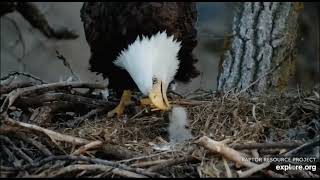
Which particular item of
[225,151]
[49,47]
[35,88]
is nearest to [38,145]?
[35,88]

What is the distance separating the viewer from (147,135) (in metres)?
2.64

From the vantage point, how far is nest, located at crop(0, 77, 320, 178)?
79.8 inches

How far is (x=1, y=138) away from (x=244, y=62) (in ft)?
5.55

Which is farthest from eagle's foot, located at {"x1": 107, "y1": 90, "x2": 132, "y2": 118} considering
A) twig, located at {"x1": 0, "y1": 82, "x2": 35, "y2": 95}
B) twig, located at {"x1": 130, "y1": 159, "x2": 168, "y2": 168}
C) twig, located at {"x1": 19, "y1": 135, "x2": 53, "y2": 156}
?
twig, located at {"x1": 130, "y1": 159, "x2": 168, "y2": 168}

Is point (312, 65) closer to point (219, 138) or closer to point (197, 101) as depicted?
point (197, 101)

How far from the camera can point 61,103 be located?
111 inches

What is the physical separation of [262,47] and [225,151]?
4.97 feet

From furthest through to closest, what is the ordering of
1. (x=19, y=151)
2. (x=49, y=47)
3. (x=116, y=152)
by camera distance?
(x=49, y=47)
(x=116, y=152)
(x=19, y=151)

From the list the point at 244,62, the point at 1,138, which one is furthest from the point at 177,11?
the point at 1,138

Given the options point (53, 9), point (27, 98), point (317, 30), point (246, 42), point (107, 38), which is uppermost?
point (317, 30)

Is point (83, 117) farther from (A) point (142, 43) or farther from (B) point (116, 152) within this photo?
(B) point (116, 152)

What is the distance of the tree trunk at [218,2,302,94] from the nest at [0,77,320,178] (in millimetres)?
465

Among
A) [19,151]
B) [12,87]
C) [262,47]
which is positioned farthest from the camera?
[262,47]

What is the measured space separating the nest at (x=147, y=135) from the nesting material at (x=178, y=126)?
0.11ft
